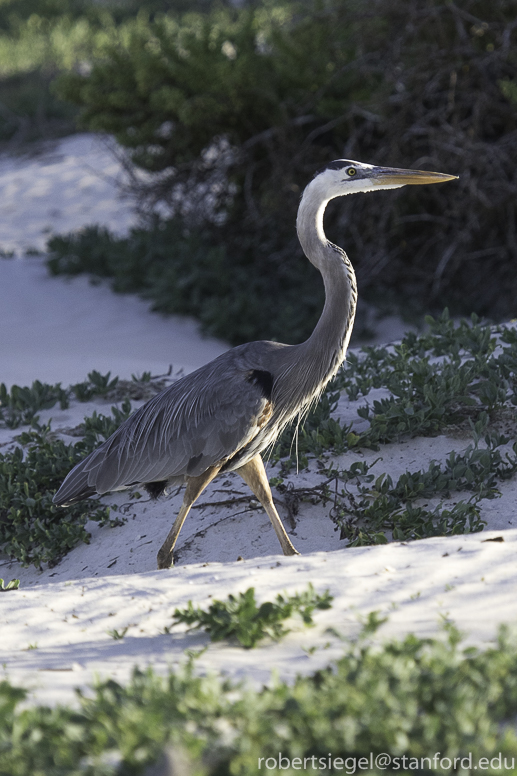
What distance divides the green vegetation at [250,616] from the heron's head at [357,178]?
7.20 feet

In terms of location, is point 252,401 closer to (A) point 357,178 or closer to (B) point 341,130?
(A) point 357,178

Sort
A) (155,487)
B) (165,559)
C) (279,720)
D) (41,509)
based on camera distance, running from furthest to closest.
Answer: (41,509)
(155,487)
(165,559)
(279,720)

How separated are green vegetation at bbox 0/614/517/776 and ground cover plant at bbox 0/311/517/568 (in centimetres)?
178

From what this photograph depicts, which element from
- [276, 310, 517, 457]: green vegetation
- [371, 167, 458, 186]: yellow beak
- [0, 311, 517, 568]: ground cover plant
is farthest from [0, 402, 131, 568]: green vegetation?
[371, 167, 458, 186]: yellow beak

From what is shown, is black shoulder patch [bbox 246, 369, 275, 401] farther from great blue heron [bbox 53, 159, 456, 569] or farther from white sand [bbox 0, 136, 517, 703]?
white sand [bbox 0, 136, 517, 703]

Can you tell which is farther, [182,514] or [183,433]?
[183,433]

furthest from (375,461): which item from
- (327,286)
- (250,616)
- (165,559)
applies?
(250,616)

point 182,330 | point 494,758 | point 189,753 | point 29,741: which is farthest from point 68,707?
point 182,330

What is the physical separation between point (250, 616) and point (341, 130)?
27.1ft

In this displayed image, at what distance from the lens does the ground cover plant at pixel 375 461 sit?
441 centimetres

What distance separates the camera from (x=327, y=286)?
4246 mm

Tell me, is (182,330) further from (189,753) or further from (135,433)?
(189,753)

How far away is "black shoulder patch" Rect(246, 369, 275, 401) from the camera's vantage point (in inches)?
165

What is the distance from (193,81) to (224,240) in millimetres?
1936
